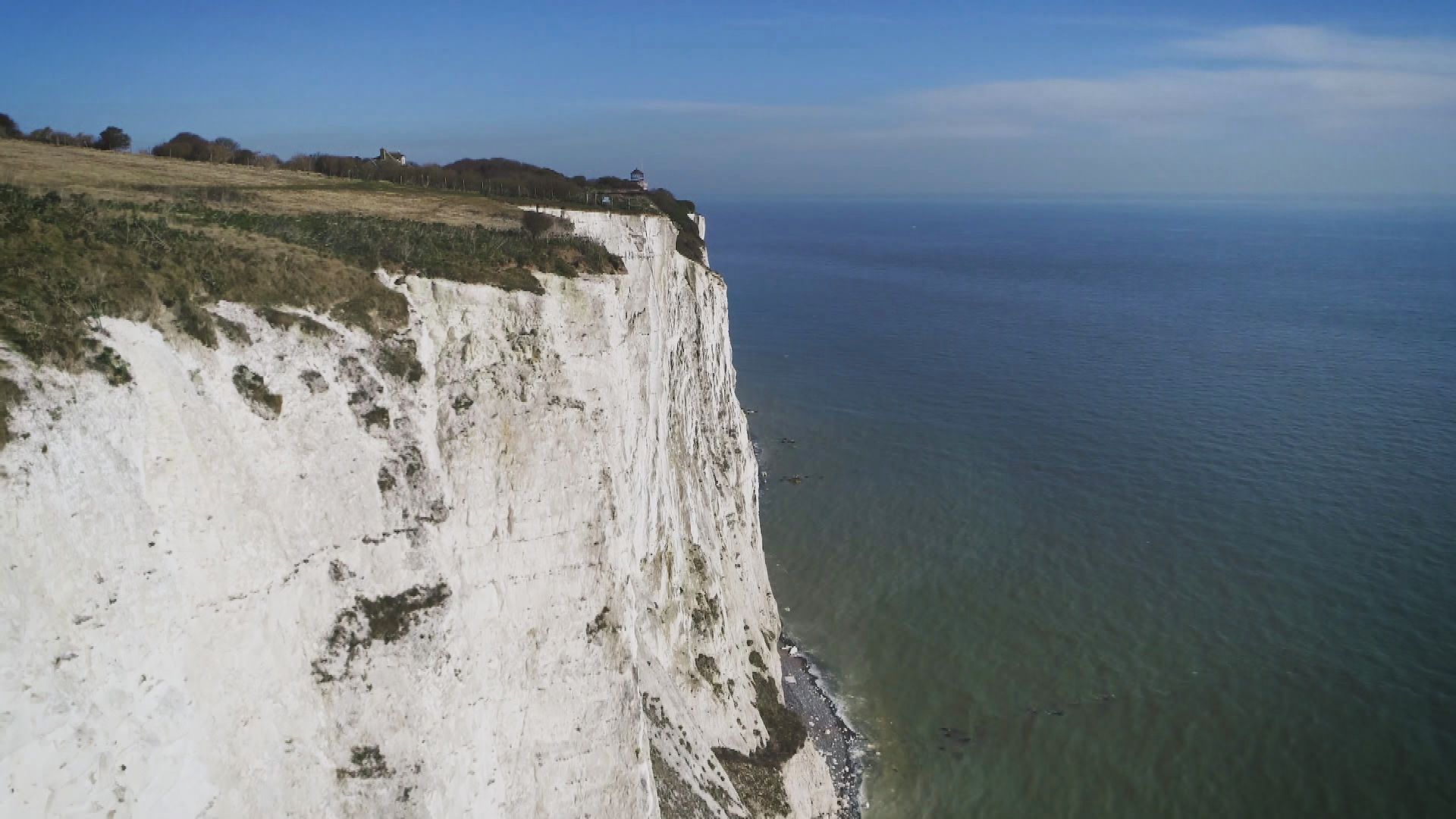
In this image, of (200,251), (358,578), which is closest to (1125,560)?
(358,578)

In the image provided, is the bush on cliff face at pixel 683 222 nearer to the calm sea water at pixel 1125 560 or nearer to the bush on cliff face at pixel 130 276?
the calm sea water at pixel 1125 560

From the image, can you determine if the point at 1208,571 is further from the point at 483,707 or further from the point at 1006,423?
the point at 483,707

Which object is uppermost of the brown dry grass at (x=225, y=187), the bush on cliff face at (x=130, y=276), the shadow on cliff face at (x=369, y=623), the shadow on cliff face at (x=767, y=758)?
the brown dry grass at (x=225, y=187)

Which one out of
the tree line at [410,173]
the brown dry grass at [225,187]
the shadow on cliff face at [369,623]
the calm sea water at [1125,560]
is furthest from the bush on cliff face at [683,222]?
the shadow on cliff face at [369,623]

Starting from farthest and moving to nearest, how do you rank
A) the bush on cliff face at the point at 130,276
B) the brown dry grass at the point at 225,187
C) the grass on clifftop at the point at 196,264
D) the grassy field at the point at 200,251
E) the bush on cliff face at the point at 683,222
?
1. the bush on cliff face at the point at 683,222
2. the brown dry grass at the point at 225,187
3. the grassy field at the point at 200,251
4. the grass on clifftop at the point at 196,264
5. the bush on cliff face at the point at 130,276

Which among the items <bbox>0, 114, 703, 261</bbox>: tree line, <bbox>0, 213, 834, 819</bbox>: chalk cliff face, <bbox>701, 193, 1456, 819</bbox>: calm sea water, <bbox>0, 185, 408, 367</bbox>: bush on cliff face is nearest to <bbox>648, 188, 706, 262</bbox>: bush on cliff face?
<bbox>0, 114, 703, 261</bbox>: tree line

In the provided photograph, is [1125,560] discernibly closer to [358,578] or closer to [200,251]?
[358,578]

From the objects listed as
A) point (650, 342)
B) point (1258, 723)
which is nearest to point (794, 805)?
point (650, 342)
